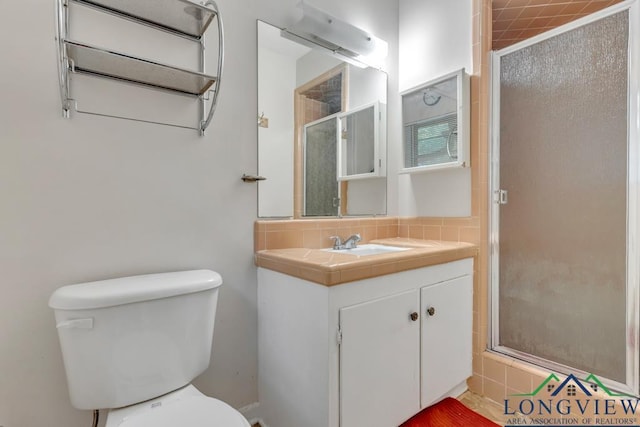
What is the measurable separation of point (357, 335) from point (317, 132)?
1084 millimetres

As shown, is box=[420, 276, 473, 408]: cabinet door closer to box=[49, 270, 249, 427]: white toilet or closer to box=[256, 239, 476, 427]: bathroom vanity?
box=[256, 239, 476, 427]: bathroom vanity

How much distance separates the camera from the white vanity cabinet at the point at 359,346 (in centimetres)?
115

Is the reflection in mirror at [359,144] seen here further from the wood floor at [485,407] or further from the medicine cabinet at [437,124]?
the wood floor at [485,407]

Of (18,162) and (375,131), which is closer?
(18,162)

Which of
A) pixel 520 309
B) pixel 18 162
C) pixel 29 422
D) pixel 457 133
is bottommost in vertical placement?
pixel 29 422

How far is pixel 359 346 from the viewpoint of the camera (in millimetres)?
1199

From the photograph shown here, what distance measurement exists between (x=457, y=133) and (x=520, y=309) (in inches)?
40.1

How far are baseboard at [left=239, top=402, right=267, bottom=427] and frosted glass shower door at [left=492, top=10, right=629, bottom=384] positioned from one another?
4.32ft

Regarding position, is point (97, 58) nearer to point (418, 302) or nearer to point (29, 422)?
point (29, 422)

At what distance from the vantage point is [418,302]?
4.62 feet

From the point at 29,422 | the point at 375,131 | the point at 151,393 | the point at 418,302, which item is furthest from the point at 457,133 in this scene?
the point at 29,422

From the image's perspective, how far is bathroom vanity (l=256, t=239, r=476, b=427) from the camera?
1.14 meters

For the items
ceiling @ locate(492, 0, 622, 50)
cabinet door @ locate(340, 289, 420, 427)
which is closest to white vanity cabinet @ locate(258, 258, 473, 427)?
cabinet door @ locate(340, 289, 420, 427)

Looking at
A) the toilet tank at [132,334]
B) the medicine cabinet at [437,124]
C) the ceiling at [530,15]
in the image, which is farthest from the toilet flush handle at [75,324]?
the ceiling at [530,15]
